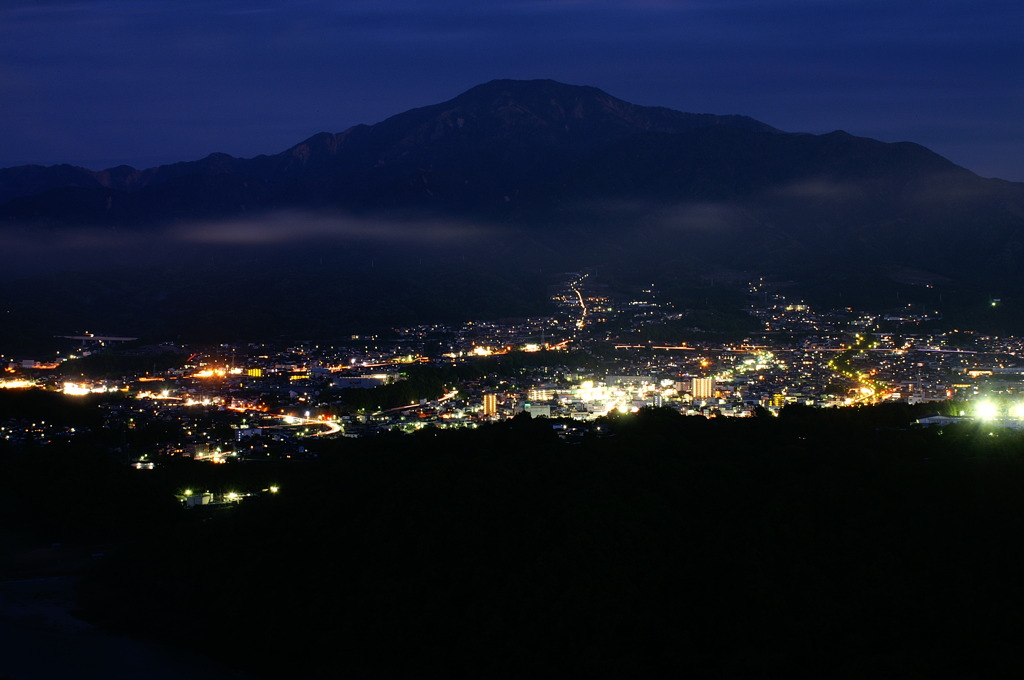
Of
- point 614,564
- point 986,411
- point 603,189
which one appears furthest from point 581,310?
point 614,564

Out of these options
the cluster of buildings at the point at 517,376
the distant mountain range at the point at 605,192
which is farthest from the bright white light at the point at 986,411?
the distant mountain range at the point at 605,192

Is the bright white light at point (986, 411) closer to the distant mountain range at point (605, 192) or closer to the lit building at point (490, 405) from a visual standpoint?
the lit building at point (490, 405)

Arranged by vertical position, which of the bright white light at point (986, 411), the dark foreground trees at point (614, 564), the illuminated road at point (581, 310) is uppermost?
the illuminated road at point (581, 310)

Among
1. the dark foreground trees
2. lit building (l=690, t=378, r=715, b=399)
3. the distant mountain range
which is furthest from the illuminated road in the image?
the dark foreground trees

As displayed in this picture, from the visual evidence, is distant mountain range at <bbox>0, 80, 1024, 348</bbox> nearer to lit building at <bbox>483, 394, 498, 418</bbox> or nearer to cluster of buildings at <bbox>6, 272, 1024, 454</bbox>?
cluster of buildings at <bbox>6, 272, 1024, 454</bbox>

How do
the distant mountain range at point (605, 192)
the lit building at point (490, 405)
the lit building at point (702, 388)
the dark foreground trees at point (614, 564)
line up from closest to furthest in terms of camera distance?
the dark foreground trees at point (614, 564) < the lit building at point (490, 405) < the lit building at point (702, 388) < the distant mountain range at point (605, 192)

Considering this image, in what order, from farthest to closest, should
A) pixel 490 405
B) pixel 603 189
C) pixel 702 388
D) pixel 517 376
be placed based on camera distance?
pixel 603 189 → pixel 517 376 → pixel 702 388 → pixel 490 405

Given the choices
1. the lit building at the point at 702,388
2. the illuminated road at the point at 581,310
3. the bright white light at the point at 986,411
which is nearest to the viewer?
the bright white light at the point at 986,411

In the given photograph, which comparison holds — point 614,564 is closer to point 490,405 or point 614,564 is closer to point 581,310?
point 490,405

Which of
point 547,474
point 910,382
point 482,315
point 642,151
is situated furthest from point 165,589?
point 642,151
